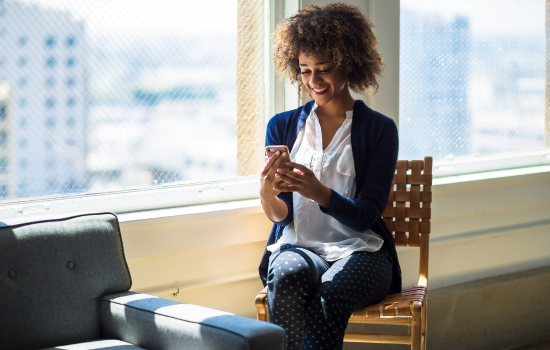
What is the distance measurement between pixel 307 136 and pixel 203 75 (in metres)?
0.58

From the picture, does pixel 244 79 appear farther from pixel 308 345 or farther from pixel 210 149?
pixel 308 345

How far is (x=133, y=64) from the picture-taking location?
87.4 inches

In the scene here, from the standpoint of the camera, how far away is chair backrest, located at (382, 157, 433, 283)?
226 cm

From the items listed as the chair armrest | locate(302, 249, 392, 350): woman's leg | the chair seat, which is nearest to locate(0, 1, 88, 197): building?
the chair armrest

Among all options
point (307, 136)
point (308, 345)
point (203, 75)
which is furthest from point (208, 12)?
point (308, 345)

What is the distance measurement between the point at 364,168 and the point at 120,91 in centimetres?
99

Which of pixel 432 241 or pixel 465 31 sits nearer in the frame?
pixel 432 241

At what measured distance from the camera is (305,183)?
5.96 ft

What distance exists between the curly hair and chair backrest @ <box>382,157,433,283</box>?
0.40 meters

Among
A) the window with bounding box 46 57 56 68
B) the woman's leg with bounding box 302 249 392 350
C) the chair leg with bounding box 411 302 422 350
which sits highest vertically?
the window with bounding box 46 57 56 68

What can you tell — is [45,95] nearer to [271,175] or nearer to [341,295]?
[271,175]

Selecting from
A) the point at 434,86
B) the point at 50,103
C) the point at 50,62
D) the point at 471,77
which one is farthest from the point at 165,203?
the point at 471,77

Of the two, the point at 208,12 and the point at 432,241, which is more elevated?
the point at 208,12

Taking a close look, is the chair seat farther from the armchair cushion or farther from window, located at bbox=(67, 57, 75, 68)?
window, located at bbox=(67, 57, 75, 68)
